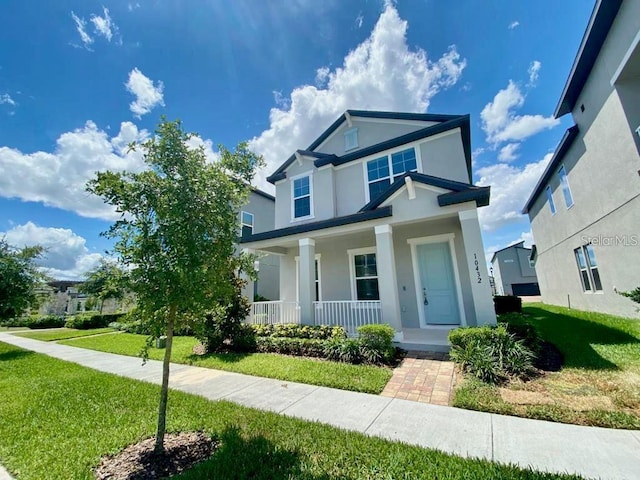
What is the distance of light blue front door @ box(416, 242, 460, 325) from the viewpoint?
27.9ft

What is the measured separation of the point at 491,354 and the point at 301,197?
9091 millimetres

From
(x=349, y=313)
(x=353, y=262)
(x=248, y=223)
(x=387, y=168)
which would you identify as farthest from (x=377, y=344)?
(x=248, y=223)

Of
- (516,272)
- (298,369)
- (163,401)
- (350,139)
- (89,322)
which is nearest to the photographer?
(163,401)

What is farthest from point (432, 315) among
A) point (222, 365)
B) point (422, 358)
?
point (222, 365)

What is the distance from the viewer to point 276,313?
10055mm

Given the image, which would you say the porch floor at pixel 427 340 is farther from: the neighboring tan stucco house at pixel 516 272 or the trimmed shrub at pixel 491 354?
the neighboring tan stucco house at pixel 516 272

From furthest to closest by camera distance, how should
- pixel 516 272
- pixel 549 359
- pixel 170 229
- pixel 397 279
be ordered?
pixel 516 272 < pixel 397 279 < pixel 549 359 < pixel 170 229

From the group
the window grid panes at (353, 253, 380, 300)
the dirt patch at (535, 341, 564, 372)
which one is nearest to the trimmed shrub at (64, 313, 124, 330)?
the window grid panes at (353, 253, 380, 300)

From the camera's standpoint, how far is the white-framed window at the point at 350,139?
38.8 ft

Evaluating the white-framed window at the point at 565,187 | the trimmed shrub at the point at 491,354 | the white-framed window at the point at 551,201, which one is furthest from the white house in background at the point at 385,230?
the white-framed window at the point at 551,201

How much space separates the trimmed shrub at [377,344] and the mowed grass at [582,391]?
184 centimetres

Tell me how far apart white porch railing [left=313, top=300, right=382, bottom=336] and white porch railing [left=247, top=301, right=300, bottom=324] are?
43.0 inches

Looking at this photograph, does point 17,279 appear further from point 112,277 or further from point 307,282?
point 112,277

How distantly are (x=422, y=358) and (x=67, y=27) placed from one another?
13.2 meters
